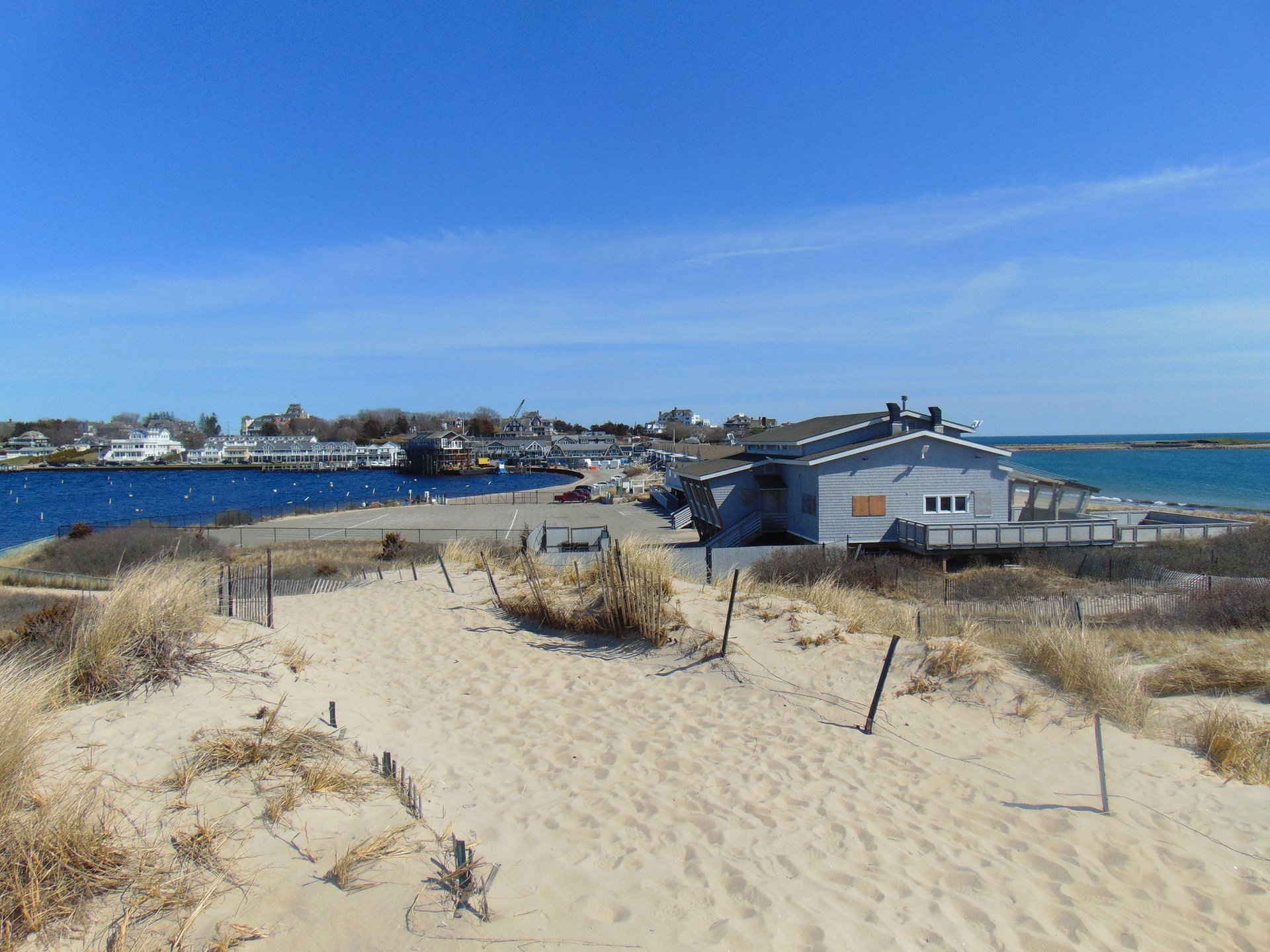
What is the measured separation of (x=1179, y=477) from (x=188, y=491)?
442ft

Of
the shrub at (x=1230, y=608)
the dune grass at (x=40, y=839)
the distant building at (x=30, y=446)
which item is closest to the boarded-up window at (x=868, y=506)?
the shrub at (x=1230, y=608)

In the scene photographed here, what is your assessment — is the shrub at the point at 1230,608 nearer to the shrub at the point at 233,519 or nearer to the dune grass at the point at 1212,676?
the dune grass at the point at 1212,676

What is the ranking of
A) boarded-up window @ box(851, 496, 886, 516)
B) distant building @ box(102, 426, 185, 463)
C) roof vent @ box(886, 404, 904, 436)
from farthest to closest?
distant building @ box(102, 426, 185, 463)
roof vent @ box(886, 404, 904, 436)
boarded-up window @ box(851, 496, 886, 516)

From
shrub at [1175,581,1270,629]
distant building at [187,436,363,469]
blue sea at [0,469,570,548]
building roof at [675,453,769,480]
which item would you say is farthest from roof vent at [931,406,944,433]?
distant building at [187,436,363,469]

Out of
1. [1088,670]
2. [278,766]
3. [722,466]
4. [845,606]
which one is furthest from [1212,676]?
[722,466]

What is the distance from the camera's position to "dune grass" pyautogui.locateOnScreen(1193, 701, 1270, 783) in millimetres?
6812

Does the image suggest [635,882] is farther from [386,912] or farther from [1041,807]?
[1041,807]

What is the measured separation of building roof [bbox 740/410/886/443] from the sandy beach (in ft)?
63.6

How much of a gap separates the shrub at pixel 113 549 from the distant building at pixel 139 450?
5879 inches

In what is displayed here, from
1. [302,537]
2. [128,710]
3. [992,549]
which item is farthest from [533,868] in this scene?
[302,537]

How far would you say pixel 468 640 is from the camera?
11539 mm

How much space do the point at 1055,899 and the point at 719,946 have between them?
2499mm

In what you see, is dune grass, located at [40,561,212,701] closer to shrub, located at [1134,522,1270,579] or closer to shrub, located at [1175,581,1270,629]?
shrub, located at [1175,581,1270,629]

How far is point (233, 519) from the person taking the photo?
44.2m
